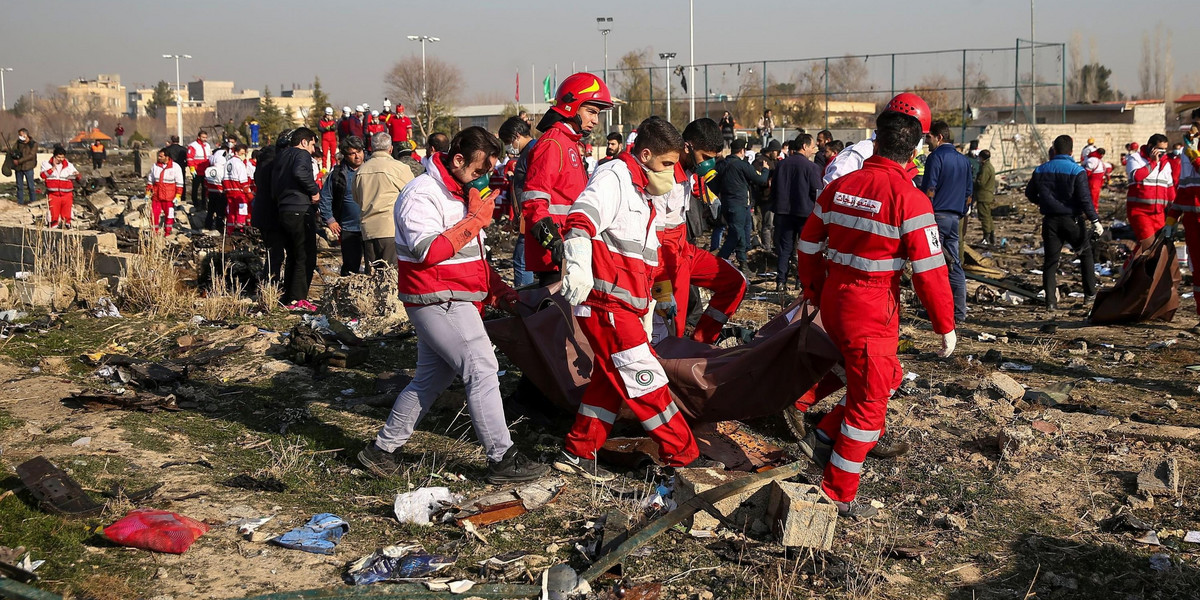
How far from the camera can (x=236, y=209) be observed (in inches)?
550

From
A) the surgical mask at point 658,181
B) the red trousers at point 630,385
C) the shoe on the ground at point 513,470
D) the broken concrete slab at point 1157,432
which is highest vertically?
the surgical mask at point 658,181

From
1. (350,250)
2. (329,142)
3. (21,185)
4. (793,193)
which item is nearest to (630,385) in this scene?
(350,250)

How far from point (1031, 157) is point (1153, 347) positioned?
74.5 feet

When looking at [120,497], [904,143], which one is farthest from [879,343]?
[120,497]

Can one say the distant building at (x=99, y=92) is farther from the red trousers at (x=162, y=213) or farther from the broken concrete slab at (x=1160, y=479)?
the broken concrete slab at (x=1160, y=479)

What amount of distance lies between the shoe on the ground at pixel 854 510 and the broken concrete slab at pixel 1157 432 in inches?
81.9

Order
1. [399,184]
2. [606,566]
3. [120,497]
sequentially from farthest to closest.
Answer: [399,184], [120,497], [606,566]

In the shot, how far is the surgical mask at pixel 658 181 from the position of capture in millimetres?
4945

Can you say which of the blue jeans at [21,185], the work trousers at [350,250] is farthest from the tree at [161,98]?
the work trousers at [350,250]

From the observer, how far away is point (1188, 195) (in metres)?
7.54

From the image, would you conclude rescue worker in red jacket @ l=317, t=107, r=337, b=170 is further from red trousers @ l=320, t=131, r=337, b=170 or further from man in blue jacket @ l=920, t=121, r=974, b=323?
man in blue jacket @ l=920, t=121, r=974, b=323

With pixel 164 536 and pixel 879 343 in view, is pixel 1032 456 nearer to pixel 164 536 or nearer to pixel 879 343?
pixel 879 343

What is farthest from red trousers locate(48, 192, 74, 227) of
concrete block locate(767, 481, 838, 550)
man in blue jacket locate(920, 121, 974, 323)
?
concrete block locate(767, 481, 838, 550)

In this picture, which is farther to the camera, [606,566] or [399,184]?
[399,184]
